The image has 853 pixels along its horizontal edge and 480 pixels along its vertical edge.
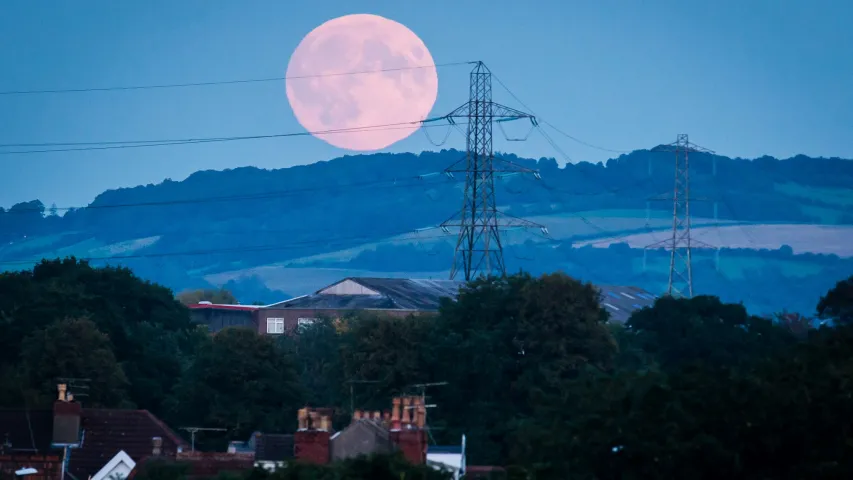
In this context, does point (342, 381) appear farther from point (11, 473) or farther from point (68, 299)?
point (11, 473)

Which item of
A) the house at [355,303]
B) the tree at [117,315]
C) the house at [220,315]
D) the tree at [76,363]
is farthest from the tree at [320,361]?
→ the house at [220,315]

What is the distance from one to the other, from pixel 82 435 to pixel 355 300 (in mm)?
115712

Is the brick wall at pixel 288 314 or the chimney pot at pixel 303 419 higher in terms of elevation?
the chimney pot at pixel 303 419

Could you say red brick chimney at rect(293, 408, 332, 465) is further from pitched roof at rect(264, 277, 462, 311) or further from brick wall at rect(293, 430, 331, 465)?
pitched roof at rect(264, 277, 462, 311)

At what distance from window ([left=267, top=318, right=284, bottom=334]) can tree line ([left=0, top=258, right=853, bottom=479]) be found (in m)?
51.7

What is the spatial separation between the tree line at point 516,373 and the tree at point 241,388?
82 mm

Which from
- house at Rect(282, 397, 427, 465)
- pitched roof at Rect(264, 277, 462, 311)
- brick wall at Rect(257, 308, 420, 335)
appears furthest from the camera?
brick wall at Rect(257, 308, 420, 335)

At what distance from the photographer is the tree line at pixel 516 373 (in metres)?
32.4

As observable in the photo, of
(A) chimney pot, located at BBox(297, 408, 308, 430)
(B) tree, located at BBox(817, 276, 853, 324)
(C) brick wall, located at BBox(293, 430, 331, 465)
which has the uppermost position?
(B) tree, located at BBox(817, 276, 853, 324)

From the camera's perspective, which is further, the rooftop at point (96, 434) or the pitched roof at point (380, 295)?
the pitched roof at point (380, 295)

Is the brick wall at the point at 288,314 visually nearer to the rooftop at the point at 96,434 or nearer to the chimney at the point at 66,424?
the rooftop at the point at 96,434

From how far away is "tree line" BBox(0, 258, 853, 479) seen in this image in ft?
106

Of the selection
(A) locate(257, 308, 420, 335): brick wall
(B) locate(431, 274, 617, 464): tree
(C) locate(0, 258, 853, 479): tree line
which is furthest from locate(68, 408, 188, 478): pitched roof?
(A) locate(257, 308, 420, 335): brick wall

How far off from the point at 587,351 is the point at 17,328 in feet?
106
